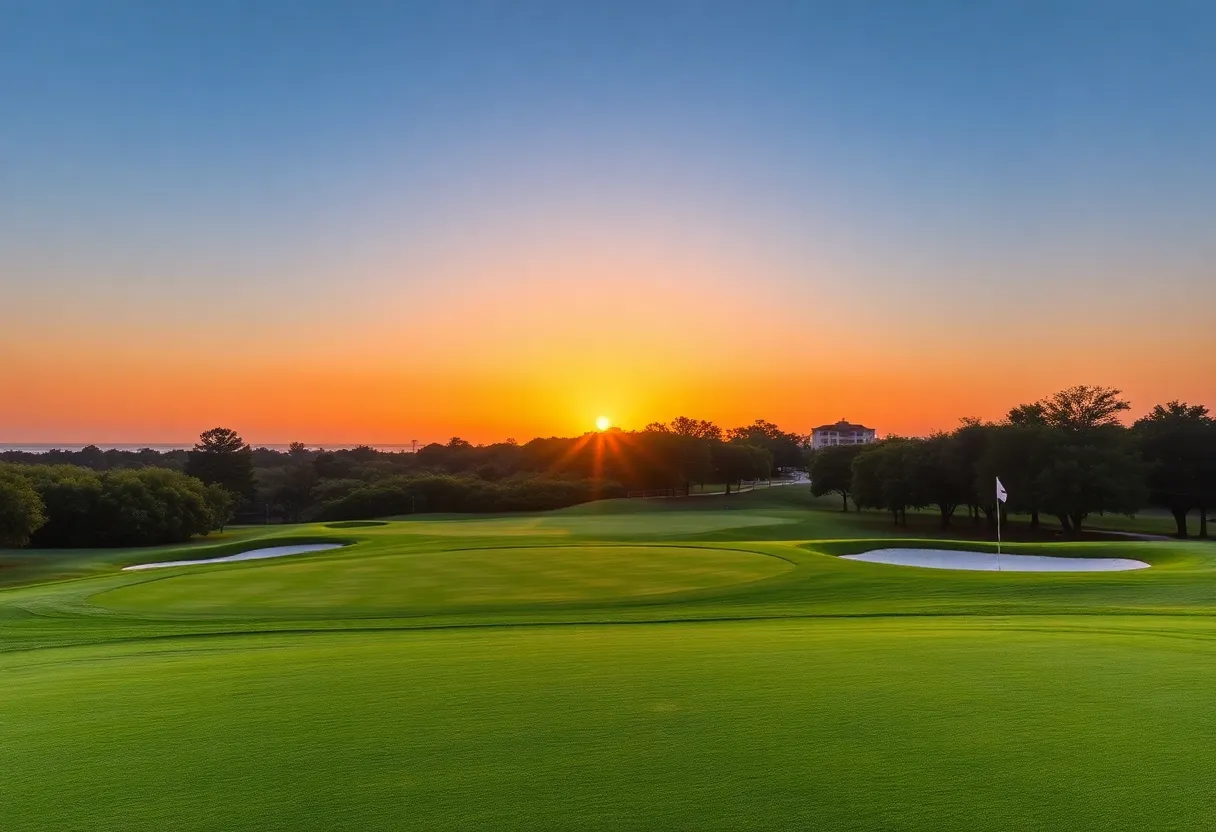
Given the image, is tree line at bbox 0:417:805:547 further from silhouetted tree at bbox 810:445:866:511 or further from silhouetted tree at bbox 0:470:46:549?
silhouetted tree at bbox 810:445:866:511

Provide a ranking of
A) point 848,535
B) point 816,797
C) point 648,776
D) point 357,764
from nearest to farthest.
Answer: point 816,797, point 648,776, point 357,764, point 848,535

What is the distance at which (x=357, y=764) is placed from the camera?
5.01 m

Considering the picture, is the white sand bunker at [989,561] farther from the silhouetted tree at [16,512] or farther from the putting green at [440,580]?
the silhouetted tree at [16,512]

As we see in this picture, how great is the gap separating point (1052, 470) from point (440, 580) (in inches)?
1779

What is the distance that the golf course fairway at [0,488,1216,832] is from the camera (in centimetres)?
424

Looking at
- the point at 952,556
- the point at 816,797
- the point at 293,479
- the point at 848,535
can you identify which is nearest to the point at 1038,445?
the point at 848,535

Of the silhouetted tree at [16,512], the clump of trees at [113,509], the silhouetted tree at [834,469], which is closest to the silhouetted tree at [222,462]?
the clump of trees at [113,509]

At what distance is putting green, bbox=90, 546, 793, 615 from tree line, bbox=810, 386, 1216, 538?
115 ft

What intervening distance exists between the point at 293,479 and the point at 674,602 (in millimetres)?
102127

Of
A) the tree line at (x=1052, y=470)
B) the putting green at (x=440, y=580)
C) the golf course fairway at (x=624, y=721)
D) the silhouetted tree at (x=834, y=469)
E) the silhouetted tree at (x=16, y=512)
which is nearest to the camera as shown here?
the golf course fairway at (x=624, y=721)

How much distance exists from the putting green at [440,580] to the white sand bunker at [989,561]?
5961mm

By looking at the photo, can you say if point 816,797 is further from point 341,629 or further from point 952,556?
point 952,556

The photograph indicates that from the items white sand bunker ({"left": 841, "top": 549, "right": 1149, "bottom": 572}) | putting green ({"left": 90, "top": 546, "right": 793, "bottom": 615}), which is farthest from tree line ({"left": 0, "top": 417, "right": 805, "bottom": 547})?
white sand bunker ({"left": 841, "top": 549, "right": 1149, "bottom": 572})

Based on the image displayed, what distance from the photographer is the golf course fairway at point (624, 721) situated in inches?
167
